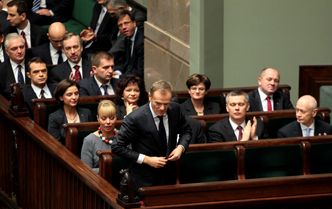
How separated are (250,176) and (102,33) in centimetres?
449

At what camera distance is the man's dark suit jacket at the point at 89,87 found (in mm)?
9820

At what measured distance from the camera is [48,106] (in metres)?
9.17

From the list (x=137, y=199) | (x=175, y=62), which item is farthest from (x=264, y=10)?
(x=137, y=199)

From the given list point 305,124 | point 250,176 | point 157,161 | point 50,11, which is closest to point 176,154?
point 157,161

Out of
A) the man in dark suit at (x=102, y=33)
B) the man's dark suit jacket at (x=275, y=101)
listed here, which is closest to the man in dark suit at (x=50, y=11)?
the man in dark suit at (x=102, y=33)

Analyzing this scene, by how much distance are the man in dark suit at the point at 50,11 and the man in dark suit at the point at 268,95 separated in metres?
4.11

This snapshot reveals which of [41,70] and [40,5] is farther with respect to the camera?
[40,5]

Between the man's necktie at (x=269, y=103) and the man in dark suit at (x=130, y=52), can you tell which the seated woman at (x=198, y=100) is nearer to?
the man's necktie at (x=269, y=103)

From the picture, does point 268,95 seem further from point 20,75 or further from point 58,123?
point 20,75

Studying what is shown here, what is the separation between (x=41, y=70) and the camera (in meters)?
9.71

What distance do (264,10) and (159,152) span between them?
3520mm

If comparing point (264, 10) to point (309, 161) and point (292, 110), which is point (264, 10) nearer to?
point (292, 110)

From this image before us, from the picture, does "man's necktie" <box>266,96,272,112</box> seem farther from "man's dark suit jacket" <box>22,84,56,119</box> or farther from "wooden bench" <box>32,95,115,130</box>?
"man's dark suit jacket" <box>22,84,56,119</box>

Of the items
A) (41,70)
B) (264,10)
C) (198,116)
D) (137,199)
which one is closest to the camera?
(137,199)
